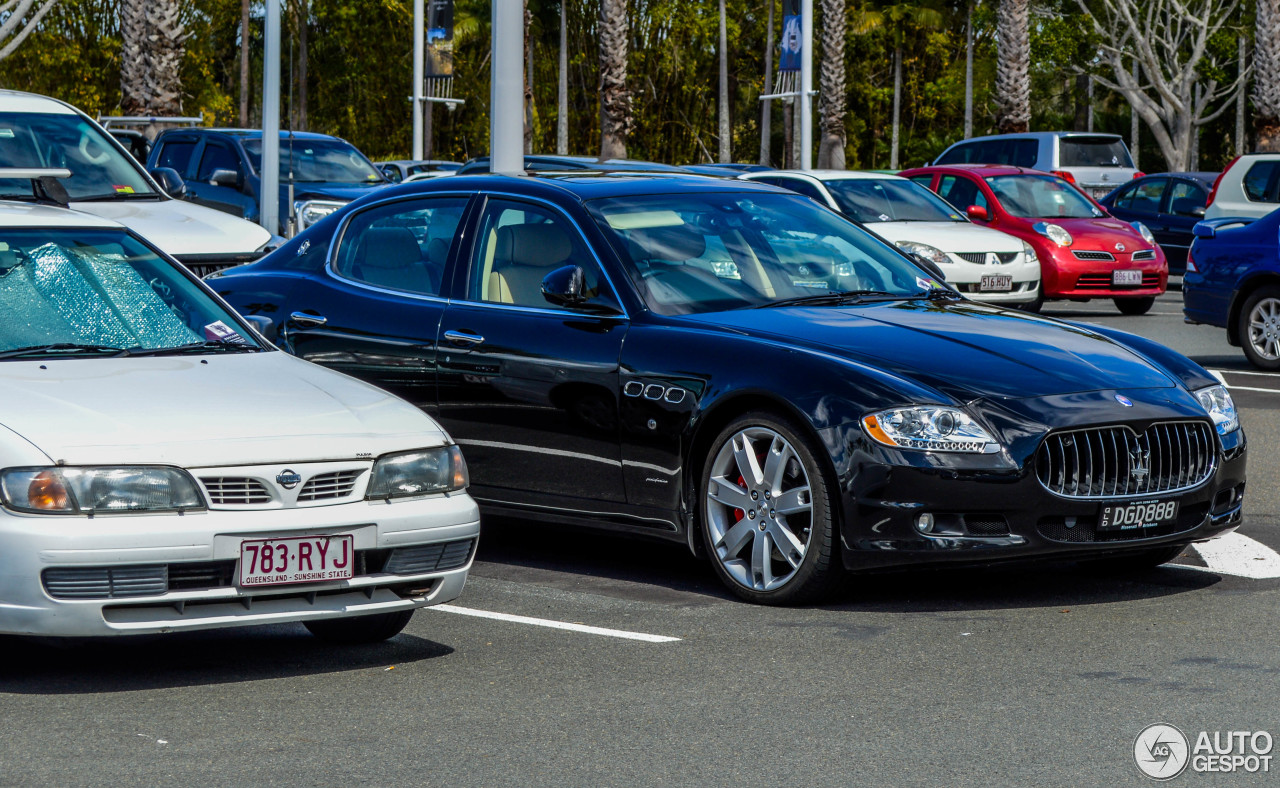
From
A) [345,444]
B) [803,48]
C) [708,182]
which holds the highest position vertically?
[803,48]

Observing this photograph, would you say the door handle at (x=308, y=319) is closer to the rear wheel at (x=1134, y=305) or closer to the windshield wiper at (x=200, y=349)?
the windshield wiper at (x=200, y=349)

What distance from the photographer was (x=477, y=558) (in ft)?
25.7

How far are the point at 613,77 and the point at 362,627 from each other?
33.0 metres

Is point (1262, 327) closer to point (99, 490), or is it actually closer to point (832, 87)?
point (99, 490)

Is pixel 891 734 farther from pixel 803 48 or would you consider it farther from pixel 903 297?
pixel 803 48

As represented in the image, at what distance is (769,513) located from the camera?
6625 mm

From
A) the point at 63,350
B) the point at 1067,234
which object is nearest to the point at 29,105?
the point at 63,350

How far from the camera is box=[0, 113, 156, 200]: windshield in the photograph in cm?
1338

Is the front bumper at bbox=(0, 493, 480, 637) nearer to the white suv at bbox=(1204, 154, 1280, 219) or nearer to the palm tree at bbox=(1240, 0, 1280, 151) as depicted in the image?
the white suv at bbox=(1204, 154, 1280, 219)

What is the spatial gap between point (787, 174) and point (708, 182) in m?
11.2

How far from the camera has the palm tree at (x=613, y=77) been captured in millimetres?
37938

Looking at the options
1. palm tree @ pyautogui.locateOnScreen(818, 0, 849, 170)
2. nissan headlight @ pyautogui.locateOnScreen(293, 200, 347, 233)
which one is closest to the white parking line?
nissan headlight @ pyautogui.locateOnScreen(293, 200, 347, 233)

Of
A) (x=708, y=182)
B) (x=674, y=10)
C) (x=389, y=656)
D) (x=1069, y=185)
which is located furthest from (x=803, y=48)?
(x=674, y=10)

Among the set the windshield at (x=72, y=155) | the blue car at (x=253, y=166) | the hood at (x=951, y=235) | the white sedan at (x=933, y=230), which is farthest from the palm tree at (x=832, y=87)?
the windshield at (x=72, y=155)
